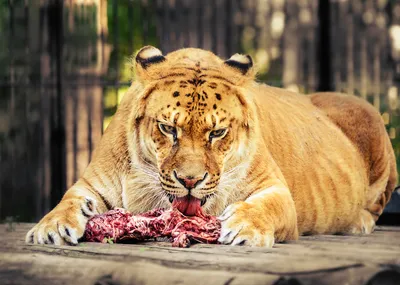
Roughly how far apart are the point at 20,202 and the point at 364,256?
360 centimetres

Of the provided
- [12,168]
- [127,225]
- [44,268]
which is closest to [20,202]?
[12,168]

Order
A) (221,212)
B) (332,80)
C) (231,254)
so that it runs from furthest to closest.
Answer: (332,80) → (221,212) → (231,254)

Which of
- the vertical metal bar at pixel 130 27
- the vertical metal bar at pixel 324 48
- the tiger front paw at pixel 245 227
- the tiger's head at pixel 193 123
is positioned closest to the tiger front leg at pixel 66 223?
the tiger's head at pixel 193 123

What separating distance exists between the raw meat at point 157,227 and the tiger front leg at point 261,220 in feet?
0.30

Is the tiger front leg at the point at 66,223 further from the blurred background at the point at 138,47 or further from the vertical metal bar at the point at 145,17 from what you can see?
the vertical metal bar at the point at 145,17

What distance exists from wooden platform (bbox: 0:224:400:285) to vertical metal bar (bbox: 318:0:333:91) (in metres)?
2.62

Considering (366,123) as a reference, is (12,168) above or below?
below

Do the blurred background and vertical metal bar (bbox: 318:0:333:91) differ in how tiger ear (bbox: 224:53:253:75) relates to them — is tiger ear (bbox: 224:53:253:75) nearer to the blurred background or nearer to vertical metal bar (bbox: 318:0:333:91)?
the blurred background

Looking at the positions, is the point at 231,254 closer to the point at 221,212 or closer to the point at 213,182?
the point at 213,182

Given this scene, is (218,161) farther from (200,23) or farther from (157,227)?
(200,23)

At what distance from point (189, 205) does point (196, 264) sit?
2.91 ft

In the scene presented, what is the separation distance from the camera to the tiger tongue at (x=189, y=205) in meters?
3.84

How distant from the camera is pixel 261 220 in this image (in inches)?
146

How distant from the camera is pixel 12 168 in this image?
20.4 feet
